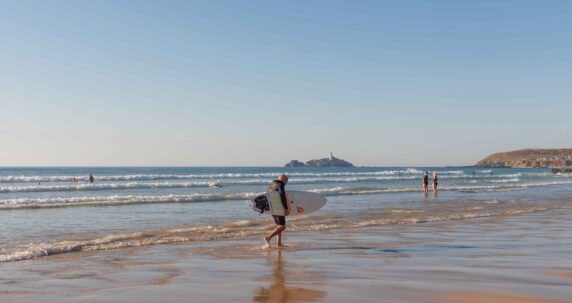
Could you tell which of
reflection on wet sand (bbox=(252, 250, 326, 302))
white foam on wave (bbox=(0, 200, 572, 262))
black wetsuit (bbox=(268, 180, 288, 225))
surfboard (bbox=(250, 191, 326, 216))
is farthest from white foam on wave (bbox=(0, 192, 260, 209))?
reflection on wet sand (bbox=(252, 250, 326, 302))

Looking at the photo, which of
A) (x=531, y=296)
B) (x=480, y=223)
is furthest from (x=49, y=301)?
(x=480, y=223)

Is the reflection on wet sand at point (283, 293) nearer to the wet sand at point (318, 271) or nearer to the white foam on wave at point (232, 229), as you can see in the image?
the wet sand at point (318, 271)

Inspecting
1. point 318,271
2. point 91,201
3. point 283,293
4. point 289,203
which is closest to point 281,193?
point 289,203

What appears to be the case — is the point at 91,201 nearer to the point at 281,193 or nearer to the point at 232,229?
the point at 232,229

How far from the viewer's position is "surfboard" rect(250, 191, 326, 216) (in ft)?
37.4

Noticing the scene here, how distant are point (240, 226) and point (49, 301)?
1000 cm

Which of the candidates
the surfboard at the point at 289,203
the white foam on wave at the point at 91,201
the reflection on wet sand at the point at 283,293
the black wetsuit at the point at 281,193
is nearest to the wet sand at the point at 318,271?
the reflection on wet sand at the point at 283,293

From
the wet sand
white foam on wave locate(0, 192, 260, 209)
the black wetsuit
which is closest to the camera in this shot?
the wet sand

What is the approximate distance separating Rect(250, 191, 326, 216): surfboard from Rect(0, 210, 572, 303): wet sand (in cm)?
78

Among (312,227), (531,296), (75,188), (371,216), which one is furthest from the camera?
(75,188)

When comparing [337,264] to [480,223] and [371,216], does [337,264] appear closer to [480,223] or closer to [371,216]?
[480,223]

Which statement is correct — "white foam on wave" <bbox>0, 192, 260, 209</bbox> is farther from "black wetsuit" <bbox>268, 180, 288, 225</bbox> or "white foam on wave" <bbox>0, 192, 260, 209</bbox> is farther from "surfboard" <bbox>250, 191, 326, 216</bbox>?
"black wetsuit" <bbox>268, 180, 288, 225</bbox>

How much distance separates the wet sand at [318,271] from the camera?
6250 mm

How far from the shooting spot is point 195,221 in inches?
711
